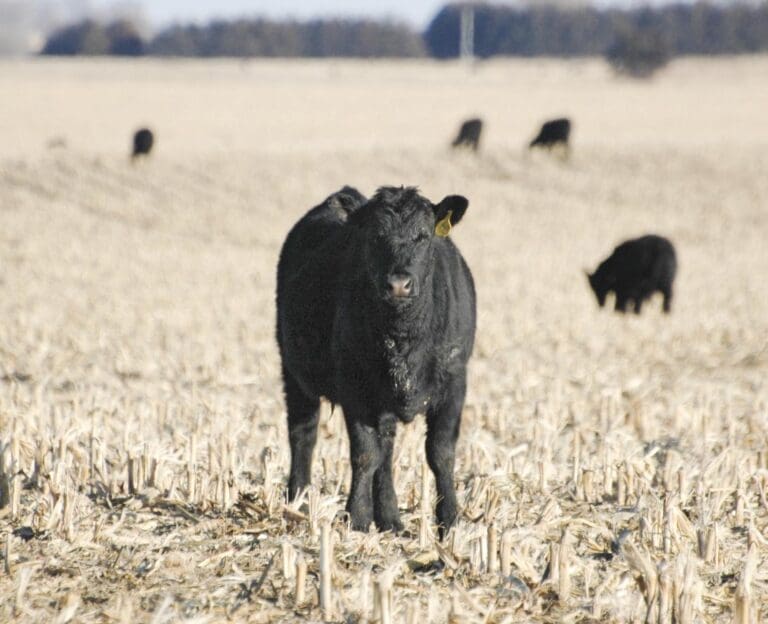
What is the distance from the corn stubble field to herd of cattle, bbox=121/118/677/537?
0.28 m

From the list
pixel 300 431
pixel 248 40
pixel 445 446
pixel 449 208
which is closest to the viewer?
pixel 445 446

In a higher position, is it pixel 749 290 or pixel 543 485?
pixel 749 290

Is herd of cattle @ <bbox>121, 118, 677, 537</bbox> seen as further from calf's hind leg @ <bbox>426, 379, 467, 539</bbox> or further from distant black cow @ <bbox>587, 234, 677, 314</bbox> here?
distant black cow @ <bbox>587, 234, 677, 314</bbox>

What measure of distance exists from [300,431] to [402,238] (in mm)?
1608

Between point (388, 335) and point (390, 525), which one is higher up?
point (388, 335)

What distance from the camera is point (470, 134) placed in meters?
34.6

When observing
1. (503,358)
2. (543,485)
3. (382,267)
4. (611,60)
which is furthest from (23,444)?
(611,60)

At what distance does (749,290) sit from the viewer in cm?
1681

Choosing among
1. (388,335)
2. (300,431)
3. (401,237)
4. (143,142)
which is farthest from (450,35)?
(388,335)

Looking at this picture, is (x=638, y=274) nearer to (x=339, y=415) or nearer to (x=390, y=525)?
(x=339, y=415)

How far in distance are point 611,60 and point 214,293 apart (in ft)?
194

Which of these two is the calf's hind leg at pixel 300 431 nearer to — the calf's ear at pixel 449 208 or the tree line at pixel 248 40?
the calf's ear at pixel 449 208

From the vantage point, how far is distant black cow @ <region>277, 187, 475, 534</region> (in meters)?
5.32

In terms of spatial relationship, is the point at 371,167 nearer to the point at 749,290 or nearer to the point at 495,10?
the point at 749,290
